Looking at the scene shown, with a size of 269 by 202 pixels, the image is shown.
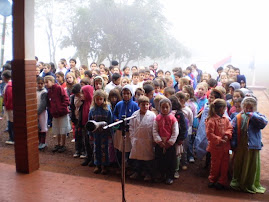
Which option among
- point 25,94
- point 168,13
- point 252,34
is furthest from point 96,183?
point 252,34

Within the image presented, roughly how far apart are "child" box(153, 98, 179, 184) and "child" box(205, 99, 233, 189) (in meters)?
0.55

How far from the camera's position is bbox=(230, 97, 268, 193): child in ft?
13.2

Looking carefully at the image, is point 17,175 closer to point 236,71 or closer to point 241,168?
point 241,168

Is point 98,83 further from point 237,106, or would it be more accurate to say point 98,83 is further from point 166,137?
point 237,106

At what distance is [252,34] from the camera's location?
20.9m

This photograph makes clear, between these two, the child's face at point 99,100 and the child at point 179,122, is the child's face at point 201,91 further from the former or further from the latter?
the child's face at point 99,100

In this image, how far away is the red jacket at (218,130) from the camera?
162 inches

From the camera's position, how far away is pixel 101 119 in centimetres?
466

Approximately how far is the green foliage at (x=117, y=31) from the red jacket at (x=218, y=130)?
597 inches

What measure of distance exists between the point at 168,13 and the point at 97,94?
56.8 feet

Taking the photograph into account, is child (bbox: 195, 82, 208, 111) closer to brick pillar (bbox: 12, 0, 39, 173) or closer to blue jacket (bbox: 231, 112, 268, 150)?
blue jacket (bbox: 231, 112, 268, 150)

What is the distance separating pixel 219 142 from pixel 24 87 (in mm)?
3112

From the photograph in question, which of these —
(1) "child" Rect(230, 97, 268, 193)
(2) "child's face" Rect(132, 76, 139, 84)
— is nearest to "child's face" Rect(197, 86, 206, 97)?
(1) "child" Rect(230, 97, 268, 193)

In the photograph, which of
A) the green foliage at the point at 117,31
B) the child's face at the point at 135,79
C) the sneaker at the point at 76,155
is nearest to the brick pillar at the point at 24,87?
the sneaker at the point at 76,155
